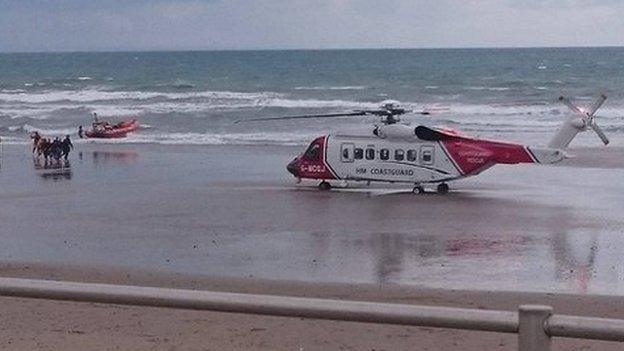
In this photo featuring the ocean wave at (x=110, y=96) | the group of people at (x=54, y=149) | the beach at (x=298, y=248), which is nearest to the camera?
the beach at (x=298, y=248)

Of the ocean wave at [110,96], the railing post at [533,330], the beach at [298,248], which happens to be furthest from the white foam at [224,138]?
the railing post at [533,330]

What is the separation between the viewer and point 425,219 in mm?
19281

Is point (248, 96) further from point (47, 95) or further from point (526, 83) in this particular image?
point (526, 83)

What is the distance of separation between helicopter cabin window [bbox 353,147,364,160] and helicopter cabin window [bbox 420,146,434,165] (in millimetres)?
1264

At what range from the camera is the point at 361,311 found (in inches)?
146

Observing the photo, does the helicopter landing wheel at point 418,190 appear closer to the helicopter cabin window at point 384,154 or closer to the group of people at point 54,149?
the helicopter cabin window at point 384,154

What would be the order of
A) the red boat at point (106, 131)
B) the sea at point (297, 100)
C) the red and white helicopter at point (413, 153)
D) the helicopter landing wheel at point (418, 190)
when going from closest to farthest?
1. the red and white helicopter at point (413, 153)
2. the helicopter landing wheel at point (418, 190)
3. the red boat at point (106, 131)
4. the sea at point (297, 100)

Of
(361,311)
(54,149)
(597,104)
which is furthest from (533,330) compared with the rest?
(54,149)

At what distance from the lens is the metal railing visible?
3.54m

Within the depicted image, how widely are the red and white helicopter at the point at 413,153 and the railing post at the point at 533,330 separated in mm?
19365

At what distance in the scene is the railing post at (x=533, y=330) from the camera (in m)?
3.54

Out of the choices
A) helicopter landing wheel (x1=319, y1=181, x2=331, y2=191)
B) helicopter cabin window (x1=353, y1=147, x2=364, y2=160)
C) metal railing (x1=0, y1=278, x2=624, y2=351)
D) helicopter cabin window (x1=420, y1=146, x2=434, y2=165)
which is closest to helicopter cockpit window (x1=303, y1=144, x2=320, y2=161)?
helicopter landing wheel (x1=319, y1=181, x2=331, y2=191)

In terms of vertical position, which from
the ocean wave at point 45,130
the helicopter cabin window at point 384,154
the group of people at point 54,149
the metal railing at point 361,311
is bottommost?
the metal railing at point 361,311

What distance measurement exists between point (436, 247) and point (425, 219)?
3203mm
